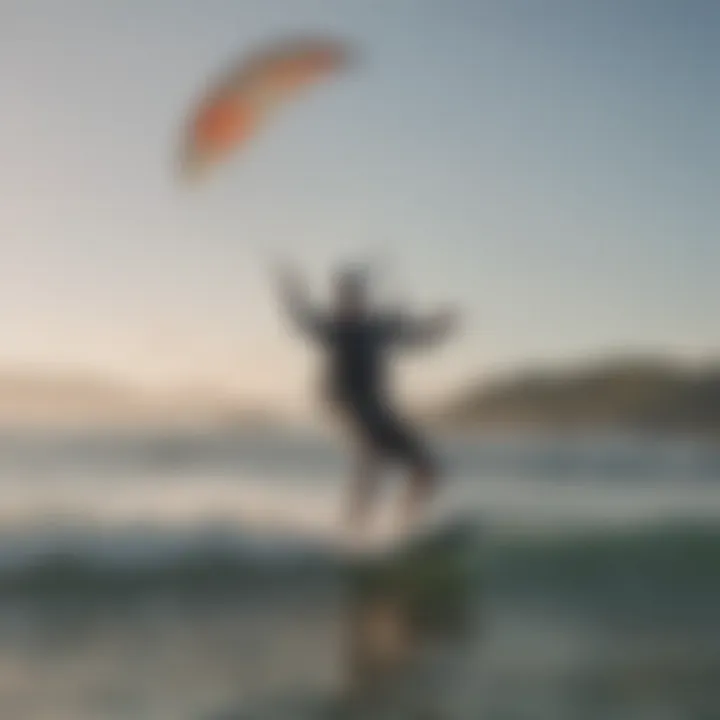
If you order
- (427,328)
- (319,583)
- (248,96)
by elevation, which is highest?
(248,96)

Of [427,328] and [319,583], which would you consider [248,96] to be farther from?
[319,583]

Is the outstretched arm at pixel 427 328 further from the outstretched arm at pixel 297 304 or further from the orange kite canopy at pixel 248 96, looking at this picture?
the orange kite canopy at pixel 248 96

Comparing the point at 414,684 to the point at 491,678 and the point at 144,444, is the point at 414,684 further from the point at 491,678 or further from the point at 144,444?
the point at 144,444

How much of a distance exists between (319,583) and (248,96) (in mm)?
527

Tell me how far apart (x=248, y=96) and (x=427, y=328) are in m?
0.32

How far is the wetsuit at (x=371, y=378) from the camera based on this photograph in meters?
1.31

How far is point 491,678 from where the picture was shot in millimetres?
1270

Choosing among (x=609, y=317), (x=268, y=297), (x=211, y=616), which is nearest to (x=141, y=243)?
(x=268, y=297)

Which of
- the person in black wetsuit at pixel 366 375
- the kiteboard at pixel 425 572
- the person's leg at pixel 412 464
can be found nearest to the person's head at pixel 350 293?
the person in black wetsuit at pixel 366 375

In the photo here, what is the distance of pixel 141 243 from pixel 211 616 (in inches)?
16.2

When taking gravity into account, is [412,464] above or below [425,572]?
above

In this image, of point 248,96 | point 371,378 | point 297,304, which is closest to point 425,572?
point 371,378

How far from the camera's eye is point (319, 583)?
1300 mm

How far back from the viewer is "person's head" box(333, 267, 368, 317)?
131cm
